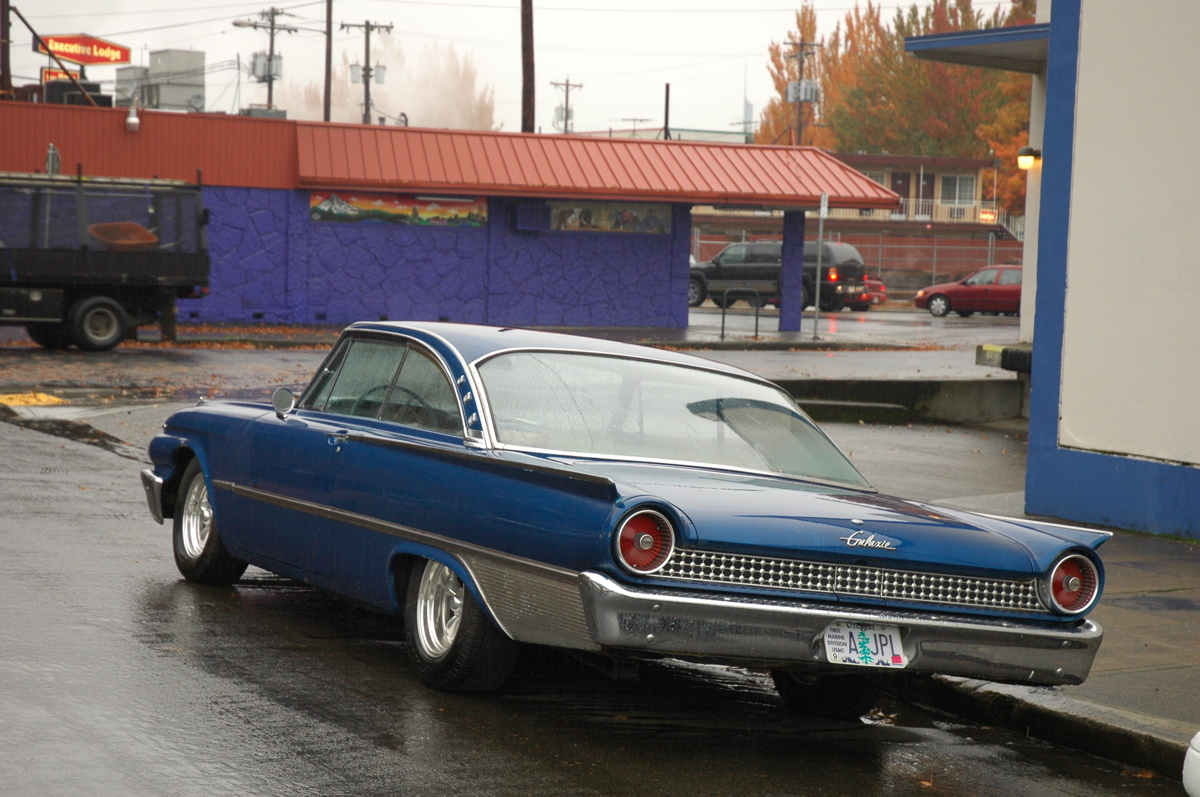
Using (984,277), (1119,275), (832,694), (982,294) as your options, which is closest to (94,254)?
(1119,275)

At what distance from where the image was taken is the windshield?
18.9 ft

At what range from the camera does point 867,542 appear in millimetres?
4977

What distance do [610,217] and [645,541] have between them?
30.0 meters

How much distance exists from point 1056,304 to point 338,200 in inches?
913

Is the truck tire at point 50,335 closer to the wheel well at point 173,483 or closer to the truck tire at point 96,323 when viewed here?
the truck tire at point 96,323

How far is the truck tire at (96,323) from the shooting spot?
2312 cm

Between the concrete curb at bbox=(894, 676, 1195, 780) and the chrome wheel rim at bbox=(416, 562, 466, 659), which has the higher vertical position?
the chrome wheel rim at bbox=(416, 562, 466, 659)

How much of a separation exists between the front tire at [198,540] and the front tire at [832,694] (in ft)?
9.73

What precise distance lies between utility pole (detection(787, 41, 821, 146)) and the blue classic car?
264ft

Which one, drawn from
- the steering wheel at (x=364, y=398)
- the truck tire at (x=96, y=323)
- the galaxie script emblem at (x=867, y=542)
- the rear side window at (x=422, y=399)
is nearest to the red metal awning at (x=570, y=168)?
the truck tire at (x=96, y=323)

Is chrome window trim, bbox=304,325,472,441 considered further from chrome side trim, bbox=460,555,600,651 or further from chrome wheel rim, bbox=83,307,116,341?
chrome wheel rim, bbox=83,307,116,341

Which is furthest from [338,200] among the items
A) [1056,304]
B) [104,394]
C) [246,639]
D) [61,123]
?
[246,639]

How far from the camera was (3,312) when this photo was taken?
2223 cm

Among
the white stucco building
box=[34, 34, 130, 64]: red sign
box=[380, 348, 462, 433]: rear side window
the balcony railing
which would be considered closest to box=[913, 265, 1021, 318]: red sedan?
the balcony railing
